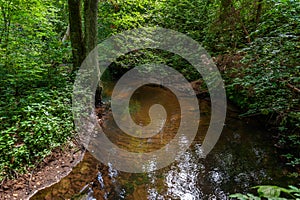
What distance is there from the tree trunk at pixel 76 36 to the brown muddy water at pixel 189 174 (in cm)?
237

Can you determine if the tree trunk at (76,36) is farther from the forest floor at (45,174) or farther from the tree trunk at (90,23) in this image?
the forest floor at (45,174)

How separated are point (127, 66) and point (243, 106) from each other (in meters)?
6.32

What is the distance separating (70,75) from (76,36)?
3.83 feet

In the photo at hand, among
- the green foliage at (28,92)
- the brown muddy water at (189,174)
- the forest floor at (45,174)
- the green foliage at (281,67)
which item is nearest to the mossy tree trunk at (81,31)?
the green foliage at (28,92)

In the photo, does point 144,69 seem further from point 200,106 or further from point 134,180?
point 134,180

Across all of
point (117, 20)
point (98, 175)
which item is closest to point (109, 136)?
point (98, 175)

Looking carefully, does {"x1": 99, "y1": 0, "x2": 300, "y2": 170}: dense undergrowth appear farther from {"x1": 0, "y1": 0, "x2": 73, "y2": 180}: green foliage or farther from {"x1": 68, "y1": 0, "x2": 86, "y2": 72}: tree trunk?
{"x1": 0, "y1": 0, "x2": 73, "y2": 180}: green foliage

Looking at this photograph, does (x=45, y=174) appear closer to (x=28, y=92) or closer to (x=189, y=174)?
(x=28, y=92)

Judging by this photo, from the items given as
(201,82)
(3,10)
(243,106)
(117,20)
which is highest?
(117,20)

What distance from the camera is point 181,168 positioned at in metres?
4.38

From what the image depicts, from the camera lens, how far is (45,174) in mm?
3863

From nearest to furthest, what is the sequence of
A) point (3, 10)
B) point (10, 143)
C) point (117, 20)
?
point (10, 143)
point (3, 10)
point (117, 20)

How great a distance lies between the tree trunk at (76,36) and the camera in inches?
246

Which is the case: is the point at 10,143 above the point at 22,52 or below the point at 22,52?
below
